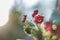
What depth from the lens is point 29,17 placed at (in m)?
0.86

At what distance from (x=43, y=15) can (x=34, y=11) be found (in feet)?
0.27

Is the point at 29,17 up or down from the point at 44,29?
up

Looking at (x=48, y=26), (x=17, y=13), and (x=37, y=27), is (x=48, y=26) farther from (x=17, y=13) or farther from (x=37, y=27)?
(x=17, y=13)

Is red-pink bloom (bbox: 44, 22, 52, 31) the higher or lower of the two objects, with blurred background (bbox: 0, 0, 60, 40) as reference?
lower

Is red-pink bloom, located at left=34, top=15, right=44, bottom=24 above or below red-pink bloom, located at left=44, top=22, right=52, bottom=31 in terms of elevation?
above

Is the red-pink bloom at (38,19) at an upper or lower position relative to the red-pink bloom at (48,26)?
upper

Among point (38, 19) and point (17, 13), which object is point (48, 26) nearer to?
point (38, 19)

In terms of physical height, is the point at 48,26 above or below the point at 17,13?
below

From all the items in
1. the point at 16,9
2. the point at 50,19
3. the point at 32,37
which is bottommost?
the point at 32,37

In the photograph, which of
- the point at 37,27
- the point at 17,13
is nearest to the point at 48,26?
the point at 37,27

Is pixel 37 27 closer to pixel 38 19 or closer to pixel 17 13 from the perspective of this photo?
pixel 38 19

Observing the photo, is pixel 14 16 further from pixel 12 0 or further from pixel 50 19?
pixel 50 19

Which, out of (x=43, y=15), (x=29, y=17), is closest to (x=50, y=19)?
(x=43, y=15)

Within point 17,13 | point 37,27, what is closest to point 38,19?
point 37,27
